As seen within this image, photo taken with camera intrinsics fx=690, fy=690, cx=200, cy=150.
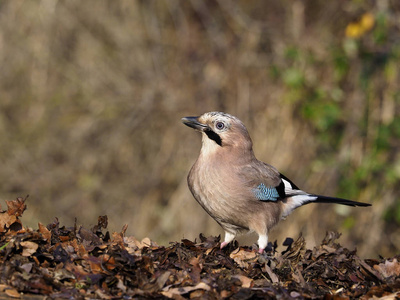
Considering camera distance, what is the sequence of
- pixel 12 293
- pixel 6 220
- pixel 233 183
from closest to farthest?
1. pixel 12 293
2. pixel 6 220
3. pixel 233 183

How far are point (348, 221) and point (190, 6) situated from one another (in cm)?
466

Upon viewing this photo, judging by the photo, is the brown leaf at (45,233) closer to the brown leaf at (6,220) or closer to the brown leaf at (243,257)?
the brown leaf at (6,220)

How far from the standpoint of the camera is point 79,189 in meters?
12.2

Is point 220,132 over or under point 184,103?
under

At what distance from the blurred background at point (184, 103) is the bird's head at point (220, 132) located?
4.74m

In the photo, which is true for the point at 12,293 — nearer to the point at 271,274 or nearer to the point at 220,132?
the point at 271,274

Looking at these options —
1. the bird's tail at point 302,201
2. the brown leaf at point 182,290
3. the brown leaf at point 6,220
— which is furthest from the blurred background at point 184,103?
the brown leaf at point 182,290

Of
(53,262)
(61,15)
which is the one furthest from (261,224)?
(61,15)

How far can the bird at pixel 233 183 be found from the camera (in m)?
5.81

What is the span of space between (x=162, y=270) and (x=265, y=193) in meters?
2.07

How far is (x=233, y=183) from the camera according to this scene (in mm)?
5887

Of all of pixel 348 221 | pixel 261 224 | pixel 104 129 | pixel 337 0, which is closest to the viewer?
pixel 261 224

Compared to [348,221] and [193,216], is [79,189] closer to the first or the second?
[193,216]

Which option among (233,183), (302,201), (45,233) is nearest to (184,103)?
(302,201)
